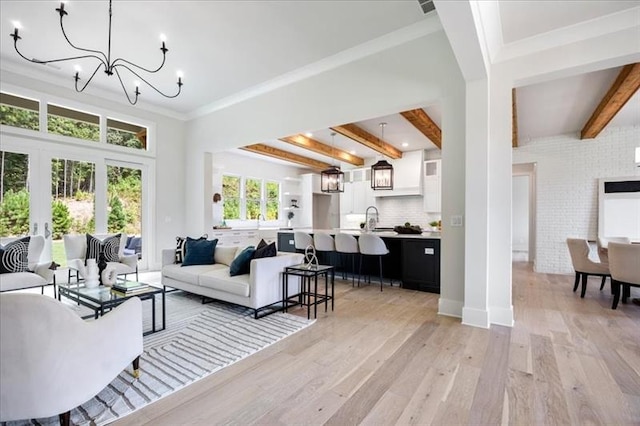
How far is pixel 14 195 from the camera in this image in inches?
182

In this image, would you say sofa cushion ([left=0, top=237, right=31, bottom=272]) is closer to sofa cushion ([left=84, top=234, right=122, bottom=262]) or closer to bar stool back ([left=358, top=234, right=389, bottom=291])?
sofa cushion ([left=84, top=234, right=122, bottom=262])

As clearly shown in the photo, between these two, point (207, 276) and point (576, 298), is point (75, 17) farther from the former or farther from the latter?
point (576, 298)

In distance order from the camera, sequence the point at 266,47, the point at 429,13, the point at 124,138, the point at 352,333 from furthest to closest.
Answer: the point at 124,138, the point at 266,47, the point at 429,13, the point at 352,333

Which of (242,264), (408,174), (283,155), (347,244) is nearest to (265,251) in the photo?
(242,264)

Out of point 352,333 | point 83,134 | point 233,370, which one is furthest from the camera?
point 83,134

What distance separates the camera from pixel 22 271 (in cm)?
373

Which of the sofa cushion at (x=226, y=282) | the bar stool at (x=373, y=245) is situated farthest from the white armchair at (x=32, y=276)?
the bar stool at (x=373, y=245)

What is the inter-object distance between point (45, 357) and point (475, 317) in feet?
11.2

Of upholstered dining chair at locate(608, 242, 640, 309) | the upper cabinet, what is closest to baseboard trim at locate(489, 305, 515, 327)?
upholstered dining chair at locate(608, 242, 640, 309)

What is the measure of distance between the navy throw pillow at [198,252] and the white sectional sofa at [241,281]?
0.11 meters

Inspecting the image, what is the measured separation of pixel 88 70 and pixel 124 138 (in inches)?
55.9

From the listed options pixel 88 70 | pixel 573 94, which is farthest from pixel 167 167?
pixel 573 94

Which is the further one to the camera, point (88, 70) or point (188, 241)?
point (88, 70)

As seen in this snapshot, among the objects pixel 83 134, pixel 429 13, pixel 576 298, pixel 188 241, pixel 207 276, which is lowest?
pixel 576 298
